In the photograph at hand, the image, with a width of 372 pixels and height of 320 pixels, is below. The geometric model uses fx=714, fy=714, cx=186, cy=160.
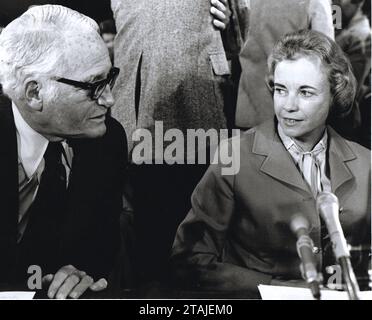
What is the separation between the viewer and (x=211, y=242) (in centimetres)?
331

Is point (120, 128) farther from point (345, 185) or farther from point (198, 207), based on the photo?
point (345, 185)

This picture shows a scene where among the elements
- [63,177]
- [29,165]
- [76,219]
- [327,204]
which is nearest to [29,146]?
[29,165]

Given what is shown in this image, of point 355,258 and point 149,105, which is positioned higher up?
point 149,105

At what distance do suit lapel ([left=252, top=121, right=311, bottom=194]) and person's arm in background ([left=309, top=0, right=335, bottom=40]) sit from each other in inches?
19.1

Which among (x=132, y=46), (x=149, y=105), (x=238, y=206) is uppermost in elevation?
(x=132, y=46)

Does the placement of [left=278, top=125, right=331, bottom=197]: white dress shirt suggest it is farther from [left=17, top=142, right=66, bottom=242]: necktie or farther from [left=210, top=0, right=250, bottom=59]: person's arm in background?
[left=17, top=142, right=66, bottom=242]: necktie

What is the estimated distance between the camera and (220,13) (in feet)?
10.9

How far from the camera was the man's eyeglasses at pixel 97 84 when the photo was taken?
126 inches

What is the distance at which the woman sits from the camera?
3264mm

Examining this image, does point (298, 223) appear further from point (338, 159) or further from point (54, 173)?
point (54, 173)

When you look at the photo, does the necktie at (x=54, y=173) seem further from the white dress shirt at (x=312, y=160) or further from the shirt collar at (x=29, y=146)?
the white dress shirt at (x=312, y=160)

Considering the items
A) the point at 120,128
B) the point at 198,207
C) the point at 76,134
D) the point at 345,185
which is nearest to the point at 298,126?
the point at 345,185

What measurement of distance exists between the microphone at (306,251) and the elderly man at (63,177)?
2.71 feet

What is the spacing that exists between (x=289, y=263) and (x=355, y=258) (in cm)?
31
